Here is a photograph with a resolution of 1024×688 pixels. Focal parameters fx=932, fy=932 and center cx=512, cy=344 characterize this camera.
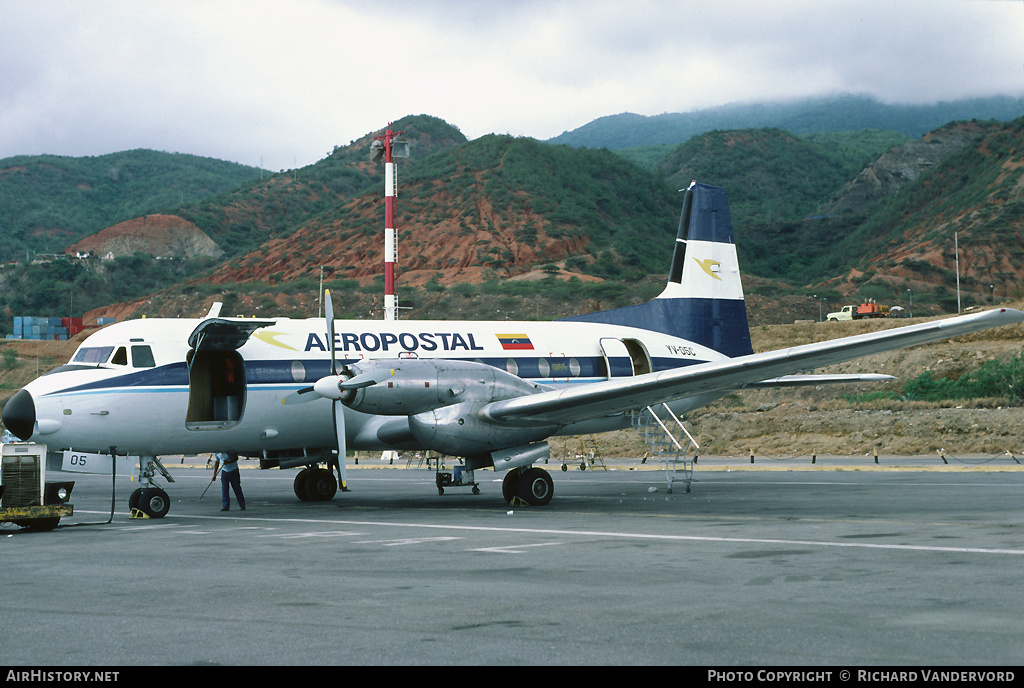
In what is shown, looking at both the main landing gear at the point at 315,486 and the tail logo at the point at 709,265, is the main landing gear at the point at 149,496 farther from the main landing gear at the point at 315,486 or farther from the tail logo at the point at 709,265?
the tail logo at the point at 709,265

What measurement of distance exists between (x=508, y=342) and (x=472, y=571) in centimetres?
1114

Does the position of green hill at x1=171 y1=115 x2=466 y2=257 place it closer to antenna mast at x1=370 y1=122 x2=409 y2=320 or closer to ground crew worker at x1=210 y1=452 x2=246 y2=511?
antenna mast at x1=370 y1=122 x2=409 y2=320

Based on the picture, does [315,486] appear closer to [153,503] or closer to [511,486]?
[153,503]

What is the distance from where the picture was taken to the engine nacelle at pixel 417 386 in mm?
16906

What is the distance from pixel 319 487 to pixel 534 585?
43.6ft

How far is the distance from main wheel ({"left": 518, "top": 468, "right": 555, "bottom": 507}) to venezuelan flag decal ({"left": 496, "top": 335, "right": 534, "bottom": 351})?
11.3 ft

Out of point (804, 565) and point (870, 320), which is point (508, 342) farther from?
point (870, 320)

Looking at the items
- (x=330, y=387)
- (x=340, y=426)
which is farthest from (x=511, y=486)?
(x=330, y=387)

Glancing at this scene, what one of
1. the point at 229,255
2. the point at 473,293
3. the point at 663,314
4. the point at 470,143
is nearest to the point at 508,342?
the point at 663,314

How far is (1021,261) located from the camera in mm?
90750

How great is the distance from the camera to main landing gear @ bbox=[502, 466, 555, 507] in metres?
18.5

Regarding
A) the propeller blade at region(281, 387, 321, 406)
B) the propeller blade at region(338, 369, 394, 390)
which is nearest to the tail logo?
the propeller blade at region(338, 369, 394, 390)

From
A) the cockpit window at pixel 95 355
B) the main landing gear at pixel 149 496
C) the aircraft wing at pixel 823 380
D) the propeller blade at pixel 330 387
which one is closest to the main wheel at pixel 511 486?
the propeller blade at pixel 330 387

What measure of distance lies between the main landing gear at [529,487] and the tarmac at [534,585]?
0.34 m
